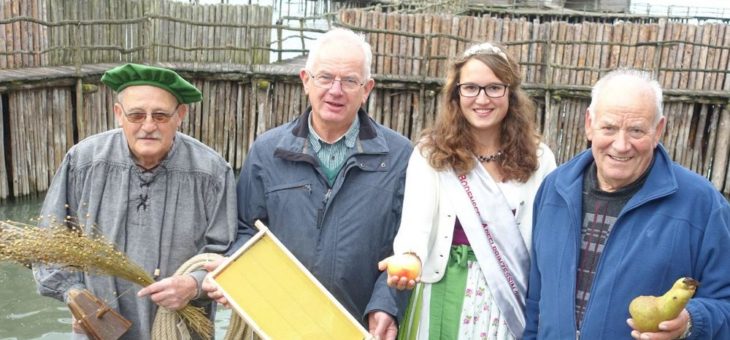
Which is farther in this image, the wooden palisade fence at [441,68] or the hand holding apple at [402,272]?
the wooden palisade fence at [441,68]

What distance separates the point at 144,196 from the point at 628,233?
2.28 metres

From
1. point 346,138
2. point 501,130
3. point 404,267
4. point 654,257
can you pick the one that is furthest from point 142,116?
point 654,257

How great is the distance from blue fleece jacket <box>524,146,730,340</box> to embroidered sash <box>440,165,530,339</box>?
37 cm

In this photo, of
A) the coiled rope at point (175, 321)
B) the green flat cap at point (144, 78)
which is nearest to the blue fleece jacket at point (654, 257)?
the coiled rope at point (175, 321)

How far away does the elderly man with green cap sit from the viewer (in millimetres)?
3723

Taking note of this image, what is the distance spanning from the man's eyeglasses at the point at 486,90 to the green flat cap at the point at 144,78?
53.9 inches

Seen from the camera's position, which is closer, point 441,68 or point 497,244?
point 497,244

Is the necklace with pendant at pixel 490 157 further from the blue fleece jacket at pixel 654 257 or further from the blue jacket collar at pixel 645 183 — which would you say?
the blue fleece jacket at pixel 654 257

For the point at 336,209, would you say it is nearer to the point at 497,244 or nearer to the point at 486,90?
the point at 497,244

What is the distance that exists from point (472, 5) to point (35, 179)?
2053 cm

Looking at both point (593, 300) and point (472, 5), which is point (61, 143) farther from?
point (472, 5)

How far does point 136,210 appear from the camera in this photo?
3840 millimetres

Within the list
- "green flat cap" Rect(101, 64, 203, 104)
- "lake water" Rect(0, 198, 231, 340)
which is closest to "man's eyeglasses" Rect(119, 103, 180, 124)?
"green flat cap" Rect(101, 64, 203, 104)

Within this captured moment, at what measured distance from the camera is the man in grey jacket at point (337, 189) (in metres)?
3.92
